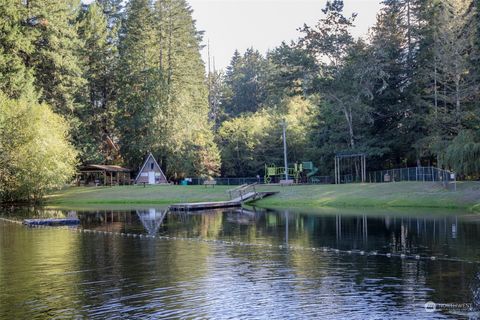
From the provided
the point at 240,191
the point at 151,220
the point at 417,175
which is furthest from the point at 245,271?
the point at 417,175

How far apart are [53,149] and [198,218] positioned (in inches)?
889

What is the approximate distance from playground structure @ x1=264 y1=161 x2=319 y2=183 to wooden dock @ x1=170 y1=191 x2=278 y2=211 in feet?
36.1

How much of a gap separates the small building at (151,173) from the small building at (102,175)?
3.07 m

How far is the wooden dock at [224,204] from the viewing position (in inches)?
1818

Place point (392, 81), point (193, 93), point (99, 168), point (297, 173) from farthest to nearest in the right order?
point (193, 93) → point (99, 168) → point (297, 173) → point (392, 81)

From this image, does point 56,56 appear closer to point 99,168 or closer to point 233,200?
point 99,168

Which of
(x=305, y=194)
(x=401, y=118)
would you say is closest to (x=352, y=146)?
(x=401, y=118)

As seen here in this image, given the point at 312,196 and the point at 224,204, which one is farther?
the point at 312,196

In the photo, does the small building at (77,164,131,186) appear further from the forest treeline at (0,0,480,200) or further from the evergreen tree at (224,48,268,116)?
the evergreen tree at (224,48,268,116)

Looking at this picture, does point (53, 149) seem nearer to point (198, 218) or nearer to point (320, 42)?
point (198, 218)

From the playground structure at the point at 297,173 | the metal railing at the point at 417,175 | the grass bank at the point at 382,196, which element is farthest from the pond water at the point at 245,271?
→ the playground structure at the point at 297,173

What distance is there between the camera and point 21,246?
79.6 feet

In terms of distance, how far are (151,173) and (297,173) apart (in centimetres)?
1936

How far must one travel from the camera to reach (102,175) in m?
74.2
